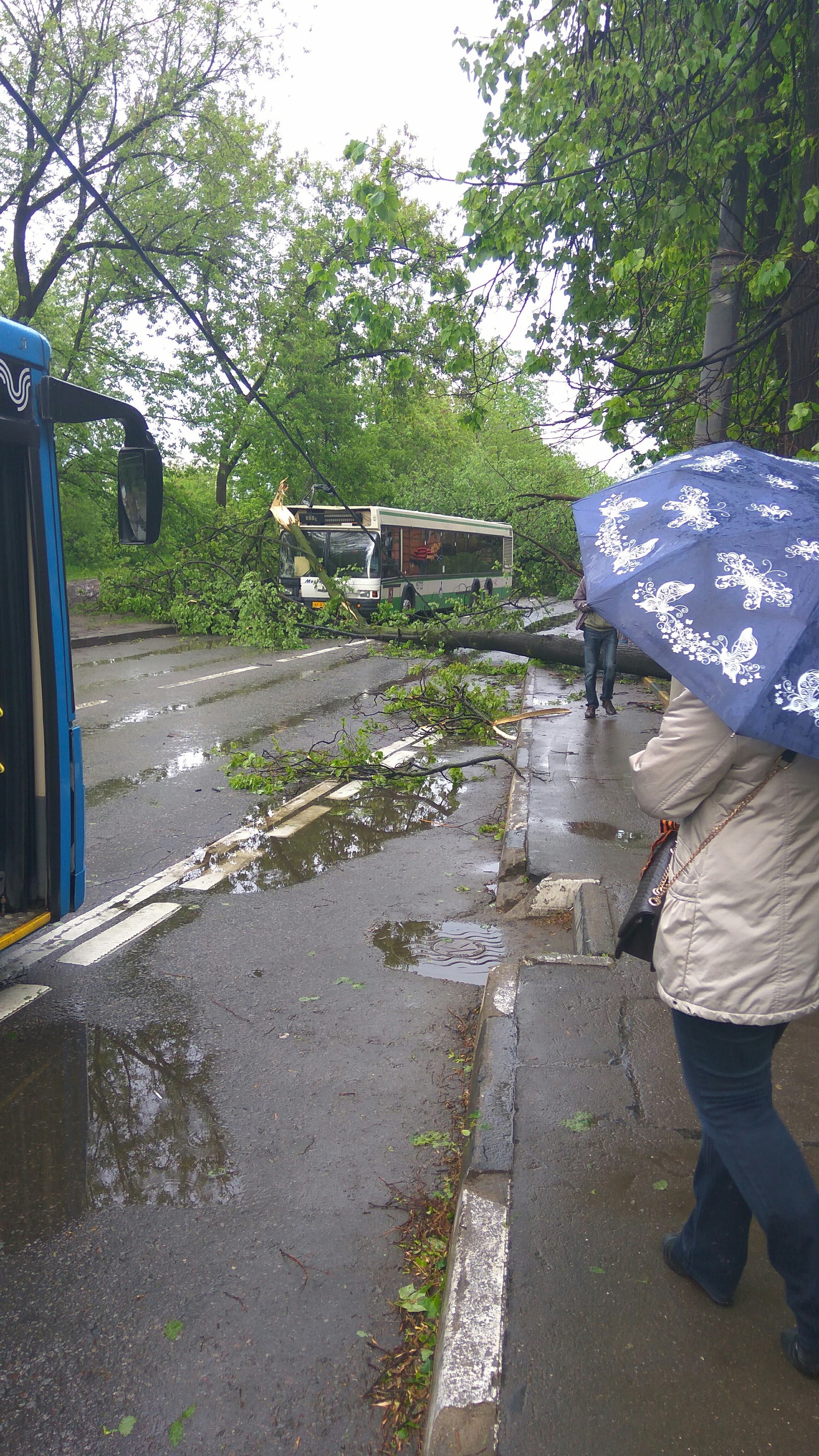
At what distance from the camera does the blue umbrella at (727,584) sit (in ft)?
6.55

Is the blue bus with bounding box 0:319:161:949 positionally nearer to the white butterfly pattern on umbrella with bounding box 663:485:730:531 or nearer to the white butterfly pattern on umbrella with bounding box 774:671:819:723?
the white butterfly pattern on umbrella with bounding box 663:485:730:531

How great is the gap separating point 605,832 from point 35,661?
4.17 m

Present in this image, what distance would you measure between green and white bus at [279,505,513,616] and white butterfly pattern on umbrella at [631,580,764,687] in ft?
60.5

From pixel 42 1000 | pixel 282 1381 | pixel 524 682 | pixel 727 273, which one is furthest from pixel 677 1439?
pixel 524 682

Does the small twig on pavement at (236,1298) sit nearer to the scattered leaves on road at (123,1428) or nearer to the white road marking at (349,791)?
the scattered leaves on road at (123,1428)

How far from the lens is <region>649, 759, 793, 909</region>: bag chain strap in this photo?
2133 mm

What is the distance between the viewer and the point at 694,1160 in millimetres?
3115

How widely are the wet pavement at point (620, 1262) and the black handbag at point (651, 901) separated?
2.91 feet

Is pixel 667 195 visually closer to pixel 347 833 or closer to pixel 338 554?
pixel 347 833

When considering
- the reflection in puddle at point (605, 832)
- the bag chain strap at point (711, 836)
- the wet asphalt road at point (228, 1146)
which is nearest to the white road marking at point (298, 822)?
the wet asphalt road at point (228, 1146)

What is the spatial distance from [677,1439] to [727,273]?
645cm

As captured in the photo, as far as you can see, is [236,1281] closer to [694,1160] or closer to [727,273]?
[694,1160]

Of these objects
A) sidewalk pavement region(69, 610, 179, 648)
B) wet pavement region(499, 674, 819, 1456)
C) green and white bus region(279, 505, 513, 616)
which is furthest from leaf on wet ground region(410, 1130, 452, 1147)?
green and white bus region(279, 505, 513, 616)

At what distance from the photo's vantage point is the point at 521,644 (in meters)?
14.5
